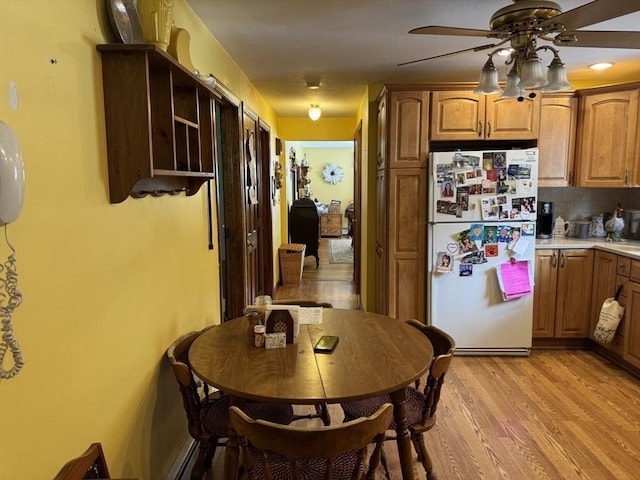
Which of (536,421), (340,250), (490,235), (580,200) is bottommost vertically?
(536,421)

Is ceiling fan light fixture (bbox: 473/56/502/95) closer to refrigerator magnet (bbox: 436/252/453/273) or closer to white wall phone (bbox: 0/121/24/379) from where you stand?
refrigerator magnet (bbox: 436/252/453/273)

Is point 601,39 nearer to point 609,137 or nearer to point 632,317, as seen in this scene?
point 609,137

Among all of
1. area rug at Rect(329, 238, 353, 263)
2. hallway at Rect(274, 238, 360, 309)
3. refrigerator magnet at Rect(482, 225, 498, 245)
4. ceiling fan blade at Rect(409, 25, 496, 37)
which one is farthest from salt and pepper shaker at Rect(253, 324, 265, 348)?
area rug at Rect(329, 238, 353, 263)

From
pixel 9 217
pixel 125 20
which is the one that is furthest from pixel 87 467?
pixel 125 20

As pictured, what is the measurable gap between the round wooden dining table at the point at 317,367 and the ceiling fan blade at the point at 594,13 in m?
1.42

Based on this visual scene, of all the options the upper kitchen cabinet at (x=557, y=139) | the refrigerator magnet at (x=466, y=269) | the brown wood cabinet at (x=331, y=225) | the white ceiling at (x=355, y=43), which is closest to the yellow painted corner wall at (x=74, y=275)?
the white ceiling at (x=355, y=43)

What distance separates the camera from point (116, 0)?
4.68 feet

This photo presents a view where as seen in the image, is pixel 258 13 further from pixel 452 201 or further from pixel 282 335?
pixel 452 201

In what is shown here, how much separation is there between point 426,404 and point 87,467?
1.28m

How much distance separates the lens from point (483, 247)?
3.36 m

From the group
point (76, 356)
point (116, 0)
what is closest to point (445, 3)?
point (116, 0)

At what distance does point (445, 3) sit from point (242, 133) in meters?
1.76

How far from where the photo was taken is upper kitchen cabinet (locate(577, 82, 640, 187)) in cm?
341

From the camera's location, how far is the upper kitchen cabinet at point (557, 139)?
357cm
